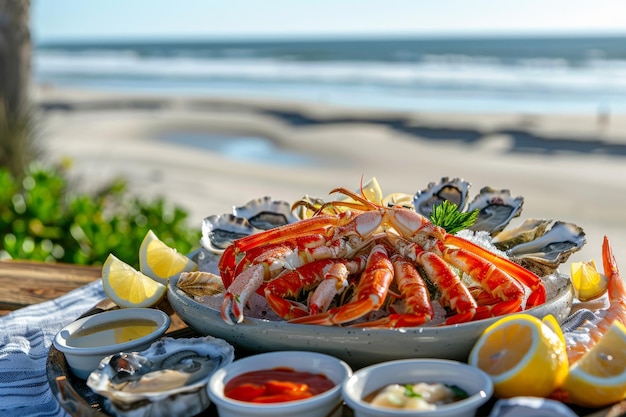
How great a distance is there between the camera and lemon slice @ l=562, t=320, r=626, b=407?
61.6 inches

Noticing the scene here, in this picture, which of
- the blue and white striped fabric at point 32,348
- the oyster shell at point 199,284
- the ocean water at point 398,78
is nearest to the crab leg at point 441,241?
the oyster shell at point 199,284

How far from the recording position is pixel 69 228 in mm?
4645

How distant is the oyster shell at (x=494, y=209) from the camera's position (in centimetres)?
248

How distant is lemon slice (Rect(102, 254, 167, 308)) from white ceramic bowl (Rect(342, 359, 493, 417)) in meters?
0.95

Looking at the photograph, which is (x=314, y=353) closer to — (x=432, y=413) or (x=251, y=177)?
(x=432, y=413)

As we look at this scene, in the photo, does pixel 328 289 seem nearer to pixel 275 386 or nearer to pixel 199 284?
pixel 275 386

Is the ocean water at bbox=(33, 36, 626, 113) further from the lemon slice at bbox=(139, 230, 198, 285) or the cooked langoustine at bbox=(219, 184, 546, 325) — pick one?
the cooked langoustine at bbox=(219, 184, 546, 325)

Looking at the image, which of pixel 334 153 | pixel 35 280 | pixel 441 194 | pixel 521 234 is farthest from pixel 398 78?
pixel 521 234

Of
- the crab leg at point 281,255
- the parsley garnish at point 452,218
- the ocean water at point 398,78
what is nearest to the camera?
the crab leg at point 281,255

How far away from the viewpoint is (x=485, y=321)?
5.68 ft

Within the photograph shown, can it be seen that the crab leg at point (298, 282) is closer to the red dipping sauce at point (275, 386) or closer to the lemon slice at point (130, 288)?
the red dipping sauce at point (275, 386)

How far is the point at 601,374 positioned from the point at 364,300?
1.80ft

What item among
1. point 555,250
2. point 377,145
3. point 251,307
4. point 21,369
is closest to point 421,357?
point 251,307

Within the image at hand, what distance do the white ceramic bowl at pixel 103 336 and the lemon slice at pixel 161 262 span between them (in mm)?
306
